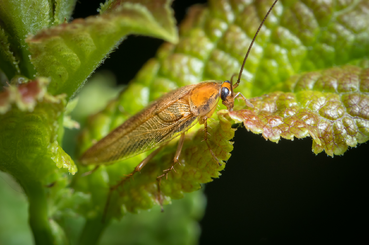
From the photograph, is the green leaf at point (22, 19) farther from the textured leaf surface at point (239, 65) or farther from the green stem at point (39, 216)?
the textured leaf surface at point (239, 65)

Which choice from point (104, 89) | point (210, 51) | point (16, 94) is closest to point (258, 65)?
point (210, 51)

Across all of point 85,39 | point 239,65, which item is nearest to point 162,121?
point 239,65

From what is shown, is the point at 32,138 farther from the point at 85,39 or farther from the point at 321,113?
the point at 321,113

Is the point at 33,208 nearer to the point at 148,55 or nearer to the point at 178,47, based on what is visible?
the point at 178,47

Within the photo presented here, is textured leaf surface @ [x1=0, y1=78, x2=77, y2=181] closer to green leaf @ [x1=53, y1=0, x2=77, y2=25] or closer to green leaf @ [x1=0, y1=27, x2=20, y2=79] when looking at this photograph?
green leaf @ [x1=0, y1=27, x2=20, y2=79]

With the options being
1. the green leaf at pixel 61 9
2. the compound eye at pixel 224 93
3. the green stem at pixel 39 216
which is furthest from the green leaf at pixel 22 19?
the compound eye at pixel 224 93

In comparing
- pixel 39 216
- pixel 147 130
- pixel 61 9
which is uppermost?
pixel 61 9

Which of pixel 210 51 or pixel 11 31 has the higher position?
pixel 11 31
